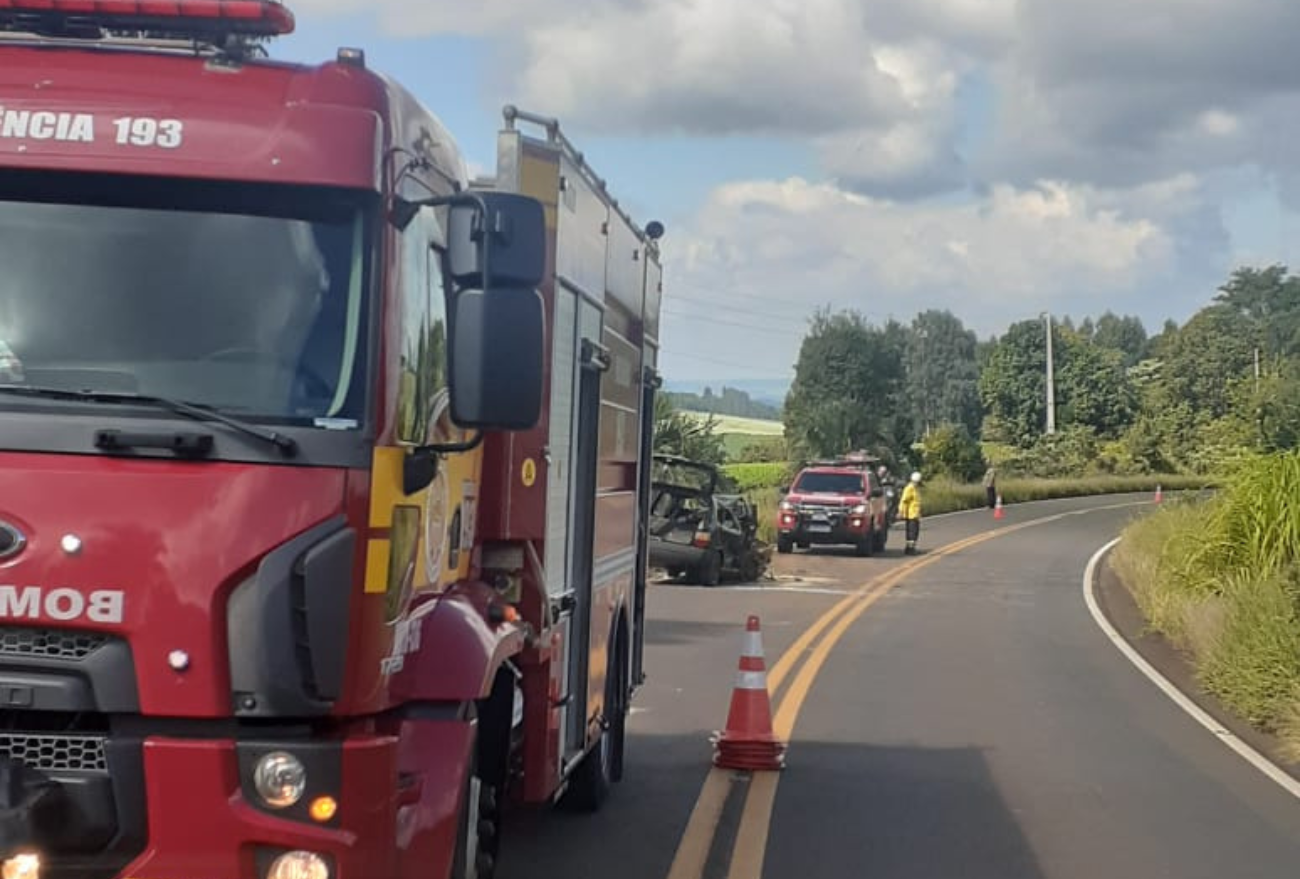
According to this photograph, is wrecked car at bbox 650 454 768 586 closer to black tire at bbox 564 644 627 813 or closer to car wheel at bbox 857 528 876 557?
car wheel at bbox 857 528 876 557

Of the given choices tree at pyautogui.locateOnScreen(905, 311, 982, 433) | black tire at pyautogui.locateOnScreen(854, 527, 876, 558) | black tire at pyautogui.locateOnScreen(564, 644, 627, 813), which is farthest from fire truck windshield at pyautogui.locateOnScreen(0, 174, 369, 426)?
tree at pyautogui.locateOnScreen(905, 311, 982, 433)

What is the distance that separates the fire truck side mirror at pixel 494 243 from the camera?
4797 millimetres

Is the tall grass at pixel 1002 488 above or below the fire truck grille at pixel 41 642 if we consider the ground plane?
above

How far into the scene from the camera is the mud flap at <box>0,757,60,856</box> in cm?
427

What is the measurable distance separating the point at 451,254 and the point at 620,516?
177 inches

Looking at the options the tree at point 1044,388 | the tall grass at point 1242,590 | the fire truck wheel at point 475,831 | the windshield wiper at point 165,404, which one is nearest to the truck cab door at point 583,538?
the fire truck wheel at point 475,831

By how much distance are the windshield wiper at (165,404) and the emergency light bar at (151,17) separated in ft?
4.07

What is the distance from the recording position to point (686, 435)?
37156 mm

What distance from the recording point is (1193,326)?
10144cm

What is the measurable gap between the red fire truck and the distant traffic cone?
535 cm

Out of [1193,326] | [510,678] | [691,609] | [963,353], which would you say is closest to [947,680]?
[691,609]

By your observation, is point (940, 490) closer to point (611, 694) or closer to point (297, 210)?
point (611, 694)

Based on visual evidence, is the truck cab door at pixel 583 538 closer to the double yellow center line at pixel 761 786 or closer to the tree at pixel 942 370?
the double yellow center line at pixel 761 786

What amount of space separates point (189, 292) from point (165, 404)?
1.15ft
